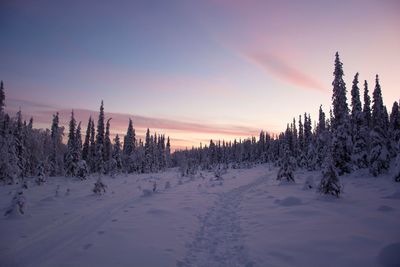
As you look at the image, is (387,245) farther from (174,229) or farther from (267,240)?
(174,229)

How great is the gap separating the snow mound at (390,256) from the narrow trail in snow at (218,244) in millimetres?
3215

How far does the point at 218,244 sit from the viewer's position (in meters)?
8.59

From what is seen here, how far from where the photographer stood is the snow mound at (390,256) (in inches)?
258

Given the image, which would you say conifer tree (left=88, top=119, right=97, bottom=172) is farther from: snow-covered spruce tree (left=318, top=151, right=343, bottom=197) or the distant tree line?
snow-covered spruce tree (left=318, top=151, right=343, bottom=197)

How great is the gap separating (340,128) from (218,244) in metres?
27.5

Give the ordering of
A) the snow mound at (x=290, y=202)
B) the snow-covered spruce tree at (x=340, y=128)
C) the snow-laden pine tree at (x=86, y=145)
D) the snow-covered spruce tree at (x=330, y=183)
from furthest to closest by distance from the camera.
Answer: the snow-laden pine tree at (x=86, y=145) < the snow-covered spruce tree at (x=340, y=128) < the snow-covered spruce tree at (x=330, y=183) < the snow mound at (x=290, y=202)

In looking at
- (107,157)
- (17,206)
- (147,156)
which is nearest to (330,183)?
(17,206)

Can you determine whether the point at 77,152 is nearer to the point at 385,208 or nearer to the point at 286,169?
the point at 286,169

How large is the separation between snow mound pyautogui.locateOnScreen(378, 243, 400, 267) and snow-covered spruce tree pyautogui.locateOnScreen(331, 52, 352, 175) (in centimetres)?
2579

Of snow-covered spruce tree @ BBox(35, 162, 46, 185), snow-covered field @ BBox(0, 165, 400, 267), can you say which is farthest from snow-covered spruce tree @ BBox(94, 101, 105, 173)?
snow-covered field @ BBox(0, 165, 400, 267)

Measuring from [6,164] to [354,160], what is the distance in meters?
37.4

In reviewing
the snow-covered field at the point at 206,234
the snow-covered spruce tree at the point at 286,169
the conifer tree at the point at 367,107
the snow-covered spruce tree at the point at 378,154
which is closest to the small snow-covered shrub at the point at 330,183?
the snow-covered field at the point at 206,234

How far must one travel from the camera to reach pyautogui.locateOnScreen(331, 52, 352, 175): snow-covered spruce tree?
30766 mm

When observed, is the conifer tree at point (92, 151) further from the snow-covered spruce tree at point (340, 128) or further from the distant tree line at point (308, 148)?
the snow-covered spruce tree at point (340, 128)
